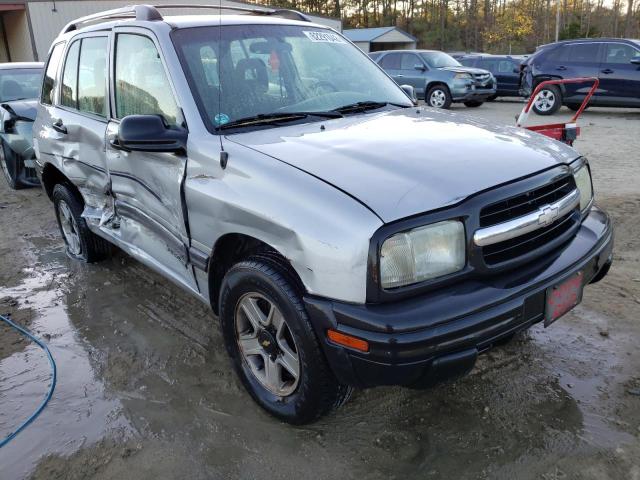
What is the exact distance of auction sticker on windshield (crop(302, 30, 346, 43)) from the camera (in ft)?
11.8

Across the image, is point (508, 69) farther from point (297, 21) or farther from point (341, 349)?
point (341, 349)

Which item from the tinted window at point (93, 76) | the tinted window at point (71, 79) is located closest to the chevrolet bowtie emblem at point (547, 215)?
the tinted window at point (93, 76)

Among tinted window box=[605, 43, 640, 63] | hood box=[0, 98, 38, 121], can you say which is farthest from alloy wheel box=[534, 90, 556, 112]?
hood box=[0, 98, 38, 121]

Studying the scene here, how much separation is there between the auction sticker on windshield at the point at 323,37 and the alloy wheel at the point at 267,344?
1.92 meters

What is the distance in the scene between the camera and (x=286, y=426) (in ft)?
8.91

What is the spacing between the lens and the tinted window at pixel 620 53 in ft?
41.3

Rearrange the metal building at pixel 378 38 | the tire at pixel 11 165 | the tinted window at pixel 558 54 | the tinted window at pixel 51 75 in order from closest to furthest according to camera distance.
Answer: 1. the tinted window at pixel 51 75
2. the tire at pixel 11 165
3. the tinted window at pixel 558 54
4. the metal building at pixel 378 38

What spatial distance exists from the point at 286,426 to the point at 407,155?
4.76 feet

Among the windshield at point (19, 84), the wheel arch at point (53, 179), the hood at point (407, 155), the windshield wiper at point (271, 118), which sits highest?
the windshield at point (19, 84)

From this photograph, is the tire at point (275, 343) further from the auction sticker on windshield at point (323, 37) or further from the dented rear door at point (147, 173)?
the auction sticker on windshield at point (323, 37)

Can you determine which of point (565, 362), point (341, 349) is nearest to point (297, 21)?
point (341, 349)

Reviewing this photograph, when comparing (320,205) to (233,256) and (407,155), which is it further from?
(233,256)

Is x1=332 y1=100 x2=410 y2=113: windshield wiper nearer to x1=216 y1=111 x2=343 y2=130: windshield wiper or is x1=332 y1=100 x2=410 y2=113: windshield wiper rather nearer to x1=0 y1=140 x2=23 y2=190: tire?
x1=216 y1=111 x2=343 y2=130: windshield wiper

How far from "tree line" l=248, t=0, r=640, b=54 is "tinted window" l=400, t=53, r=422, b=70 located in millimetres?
27337
